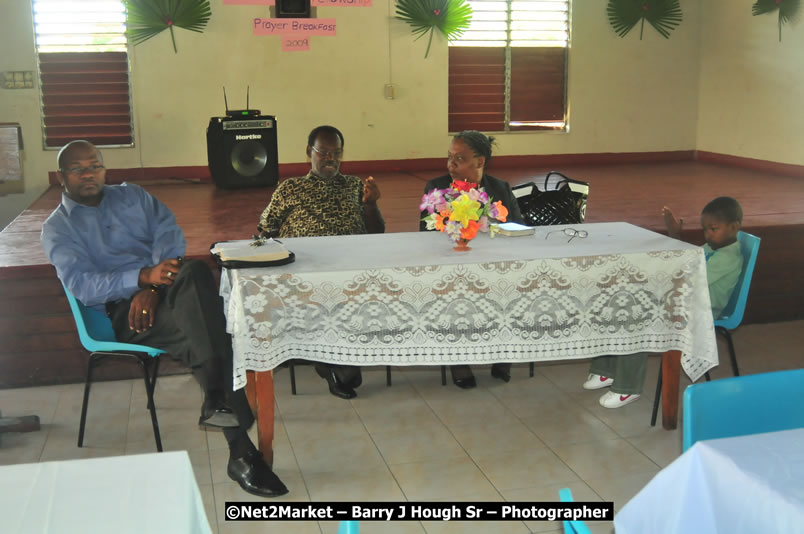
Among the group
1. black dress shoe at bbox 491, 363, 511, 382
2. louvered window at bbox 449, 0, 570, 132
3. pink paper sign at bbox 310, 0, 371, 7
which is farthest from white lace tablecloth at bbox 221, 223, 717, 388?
louvered window at bbox 449, 0, 570, 132

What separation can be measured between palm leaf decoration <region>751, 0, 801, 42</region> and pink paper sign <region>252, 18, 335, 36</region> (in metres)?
3.84

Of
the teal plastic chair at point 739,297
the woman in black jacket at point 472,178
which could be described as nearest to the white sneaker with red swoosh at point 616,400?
the teal plastic chair at point 739,297

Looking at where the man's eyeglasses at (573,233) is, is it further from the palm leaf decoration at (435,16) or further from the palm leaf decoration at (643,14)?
the palm leaf decoration at (643,14)

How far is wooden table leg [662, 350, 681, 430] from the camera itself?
3.26m

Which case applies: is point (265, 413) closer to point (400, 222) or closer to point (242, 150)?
point (400, 222)

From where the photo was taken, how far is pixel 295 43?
7750 mm

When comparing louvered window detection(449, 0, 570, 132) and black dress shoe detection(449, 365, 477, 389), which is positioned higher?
louvered window detection(449, 0, 570, 132)

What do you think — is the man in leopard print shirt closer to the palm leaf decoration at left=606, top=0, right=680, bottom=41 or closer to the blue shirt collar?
the blue shirt collar

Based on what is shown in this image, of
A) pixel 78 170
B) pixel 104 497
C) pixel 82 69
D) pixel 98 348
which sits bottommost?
pixel 98 348

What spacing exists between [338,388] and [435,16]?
16.7 ft

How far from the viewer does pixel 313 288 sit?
2.85 meters

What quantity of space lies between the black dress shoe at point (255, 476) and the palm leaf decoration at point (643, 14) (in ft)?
22.3

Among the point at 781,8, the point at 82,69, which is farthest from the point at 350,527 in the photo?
the point at 781,8

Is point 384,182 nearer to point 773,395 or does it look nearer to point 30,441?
point 30,441
